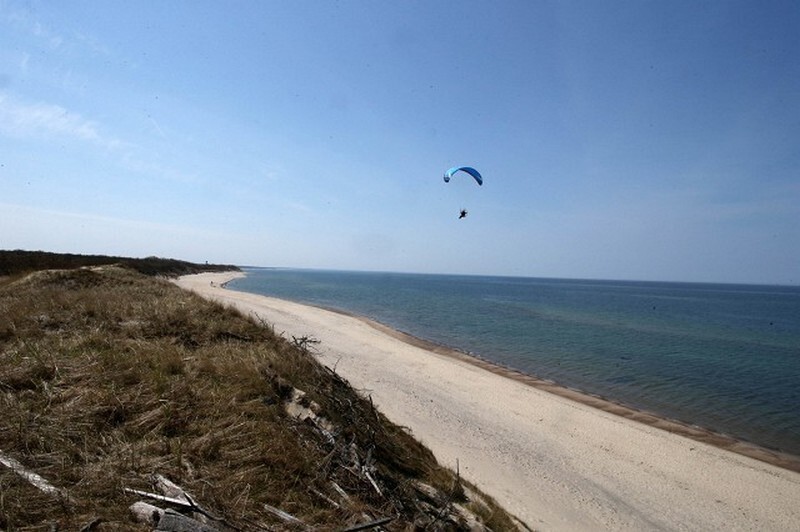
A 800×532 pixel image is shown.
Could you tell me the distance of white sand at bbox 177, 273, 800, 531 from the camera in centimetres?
897

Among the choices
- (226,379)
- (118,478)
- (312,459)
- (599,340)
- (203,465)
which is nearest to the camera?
(118,478)

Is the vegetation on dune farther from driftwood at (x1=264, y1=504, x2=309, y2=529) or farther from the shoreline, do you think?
the shoreline

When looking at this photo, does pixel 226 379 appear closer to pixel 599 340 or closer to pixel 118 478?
pixel 118 478

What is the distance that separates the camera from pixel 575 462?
11.2m

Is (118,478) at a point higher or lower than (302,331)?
higher

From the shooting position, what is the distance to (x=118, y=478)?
3697mm

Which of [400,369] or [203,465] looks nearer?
[203,465]

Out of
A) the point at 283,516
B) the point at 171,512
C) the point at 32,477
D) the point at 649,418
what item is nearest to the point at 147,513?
the point at 171,512

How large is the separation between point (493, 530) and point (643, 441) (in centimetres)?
1037

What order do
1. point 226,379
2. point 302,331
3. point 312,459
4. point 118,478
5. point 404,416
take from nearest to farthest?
1. point 118,478
2. point 312,459
3. point 226,379
4. point 404,416
5. point 302,331

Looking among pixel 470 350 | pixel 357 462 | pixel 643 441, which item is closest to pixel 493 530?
pixel 357 462

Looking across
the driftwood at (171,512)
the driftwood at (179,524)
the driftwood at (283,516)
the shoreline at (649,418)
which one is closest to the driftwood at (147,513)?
the driftwood at (171,512)

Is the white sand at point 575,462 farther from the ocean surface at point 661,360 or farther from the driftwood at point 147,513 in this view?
the driftwood at point 147,513

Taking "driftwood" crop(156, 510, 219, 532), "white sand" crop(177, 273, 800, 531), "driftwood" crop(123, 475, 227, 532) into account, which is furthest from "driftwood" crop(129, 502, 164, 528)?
"white sand" crop(177, 273, 800, 531)
